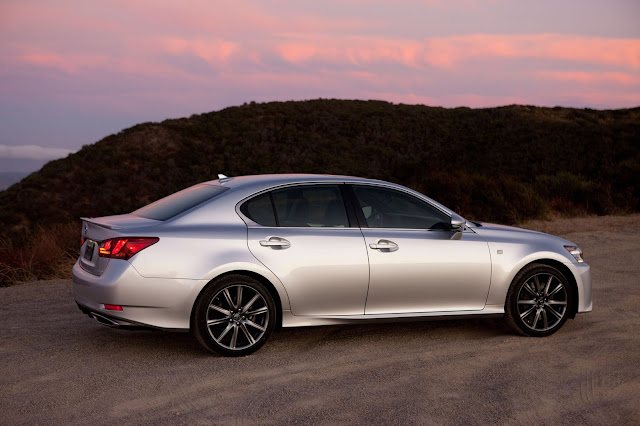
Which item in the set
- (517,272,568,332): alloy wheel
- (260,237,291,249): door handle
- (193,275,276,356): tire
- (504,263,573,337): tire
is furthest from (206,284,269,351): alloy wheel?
(517,272,568,332): alloy wheel

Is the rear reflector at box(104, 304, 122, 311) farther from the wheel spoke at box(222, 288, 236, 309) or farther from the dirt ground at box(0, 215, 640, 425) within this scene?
the wheel spoke at box(222, 288, 236, 309)

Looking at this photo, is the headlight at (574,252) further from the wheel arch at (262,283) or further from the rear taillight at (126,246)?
the rear taillight at (126,246)

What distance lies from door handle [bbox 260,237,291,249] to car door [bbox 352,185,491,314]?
75 cm

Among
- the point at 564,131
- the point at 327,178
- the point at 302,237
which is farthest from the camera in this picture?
the point at 564,131

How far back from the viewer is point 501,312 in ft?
23.8

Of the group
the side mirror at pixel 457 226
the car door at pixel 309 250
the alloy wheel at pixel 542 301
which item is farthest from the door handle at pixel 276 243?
the alloy wheel at pixel 542 301

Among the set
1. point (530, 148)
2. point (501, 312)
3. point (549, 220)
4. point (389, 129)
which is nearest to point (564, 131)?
point (530, 148)

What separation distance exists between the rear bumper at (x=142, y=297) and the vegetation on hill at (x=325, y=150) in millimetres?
21226

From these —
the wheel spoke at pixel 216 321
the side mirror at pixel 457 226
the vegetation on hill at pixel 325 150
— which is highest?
the vegetation on hill at pixel 325 150

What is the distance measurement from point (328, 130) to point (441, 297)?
5203cm

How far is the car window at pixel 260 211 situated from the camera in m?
6.61

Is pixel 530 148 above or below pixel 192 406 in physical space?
above

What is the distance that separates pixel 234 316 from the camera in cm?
641

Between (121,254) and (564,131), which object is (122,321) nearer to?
(121,254)
